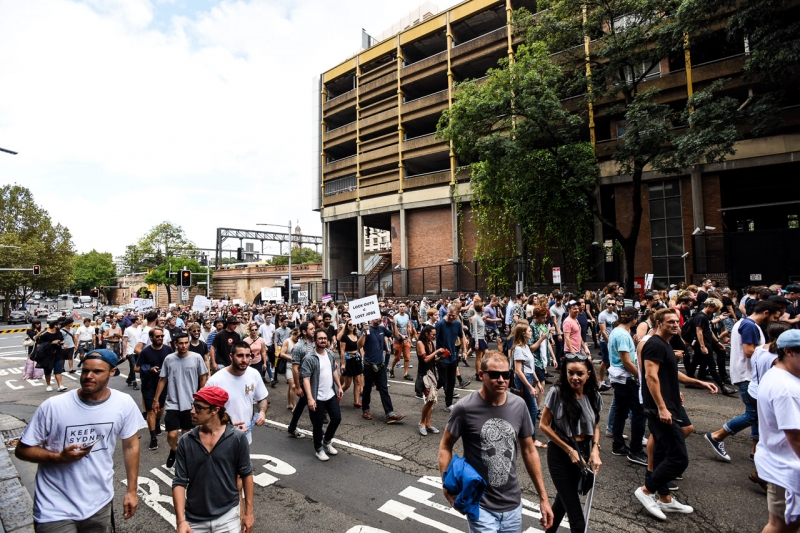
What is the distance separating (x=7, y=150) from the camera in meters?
11.9

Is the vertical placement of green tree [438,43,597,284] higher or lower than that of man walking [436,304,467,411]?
higher

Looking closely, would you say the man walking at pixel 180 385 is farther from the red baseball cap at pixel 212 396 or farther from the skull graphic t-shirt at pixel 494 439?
the skull graphic t-shirt at pixel 494 439

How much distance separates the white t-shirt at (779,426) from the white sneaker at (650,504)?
1.31 metres

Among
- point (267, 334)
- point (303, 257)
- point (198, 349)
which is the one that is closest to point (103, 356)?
point (198, 349)

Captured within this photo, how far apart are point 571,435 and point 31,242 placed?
5485 cm

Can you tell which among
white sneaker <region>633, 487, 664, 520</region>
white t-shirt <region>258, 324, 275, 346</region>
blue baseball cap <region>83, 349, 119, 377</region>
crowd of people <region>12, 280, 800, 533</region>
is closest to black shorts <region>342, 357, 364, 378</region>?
crowd of people <region>12, 280, 800, 533</region>

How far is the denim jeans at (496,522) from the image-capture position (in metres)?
2.70

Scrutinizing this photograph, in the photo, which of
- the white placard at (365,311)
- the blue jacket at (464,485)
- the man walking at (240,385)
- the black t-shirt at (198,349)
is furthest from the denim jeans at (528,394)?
the black t-shirt at (198,349)

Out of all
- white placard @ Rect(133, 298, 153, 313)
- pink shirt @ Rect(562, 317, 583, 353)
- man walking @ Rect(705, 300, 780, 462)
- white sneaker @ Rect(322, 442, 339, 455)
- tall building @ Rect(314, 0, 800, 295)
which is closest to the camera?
man walking @ Rect(705, 300, 780, 462)

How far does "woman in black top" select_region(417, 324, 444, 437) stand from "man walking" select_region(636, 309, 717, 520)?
301 cm

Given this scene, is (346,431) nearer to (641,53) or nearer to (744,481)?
(744,481)

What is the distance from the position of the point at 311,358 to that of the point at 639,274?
23.3 metres

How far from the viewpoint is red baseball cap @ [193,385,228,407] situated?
2812 millimetres

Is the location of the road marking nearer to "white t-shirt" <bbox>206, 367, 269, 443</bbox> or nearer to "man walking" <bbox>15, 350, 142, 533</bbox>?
"white t-shirt" <bbox>206, 367, 269, 443</bbox>
